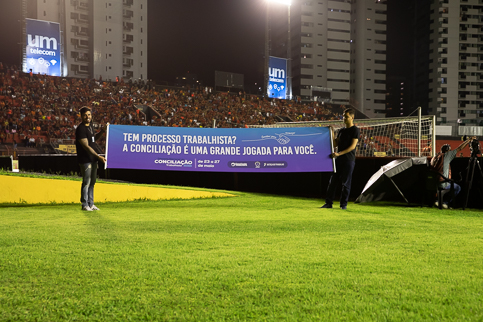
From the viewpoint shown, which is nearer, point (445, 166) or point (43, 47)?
point (445, 166)

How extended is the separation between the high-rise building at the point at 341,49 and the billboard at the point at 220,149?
81372 millimetres

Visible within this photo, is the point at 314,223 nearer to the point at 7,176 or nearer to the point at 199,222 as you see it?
the point at 199,222

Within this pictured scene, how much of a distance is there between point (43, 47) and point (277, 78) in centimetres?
2950

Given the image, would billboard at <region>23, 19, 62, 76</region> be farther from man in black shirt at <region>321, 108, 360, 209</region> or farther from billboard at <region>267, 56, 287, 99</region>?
man in black shirt at <region>321, 108, 360, 209</region>

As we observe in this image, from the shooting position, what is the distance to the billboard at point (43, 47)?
45.7 metres

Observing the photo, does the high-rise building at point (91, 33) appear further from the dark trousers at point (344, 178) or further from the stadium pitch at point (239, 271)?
the stadium pitch at point (239, 271)

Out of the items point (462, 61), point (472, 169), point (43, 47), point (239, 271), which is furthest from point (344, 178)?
point (462, 61)

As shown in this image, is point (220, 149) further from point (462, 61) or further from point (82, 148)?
point (462, 61)

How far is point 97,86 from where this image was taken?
126ft

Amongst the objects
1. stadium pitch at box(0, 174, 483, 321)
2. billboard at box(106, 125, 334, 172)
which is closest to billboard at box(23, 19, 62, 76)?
billboard at box(106, 125, 334, 172)

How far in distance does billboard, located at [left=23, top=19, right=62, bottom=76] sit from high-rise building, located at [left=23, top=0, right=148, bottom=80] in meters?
18.7

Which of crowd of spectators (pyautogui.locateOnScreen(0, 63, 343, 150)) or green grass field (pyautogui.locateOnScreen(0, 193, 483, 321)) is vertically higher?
crowd of spectators (pyautogui.locateOnScreen(0, 63, 343, 150))

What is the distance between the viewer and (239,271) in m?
3.03

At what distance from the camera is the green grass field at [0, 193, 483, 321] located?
224 cm
